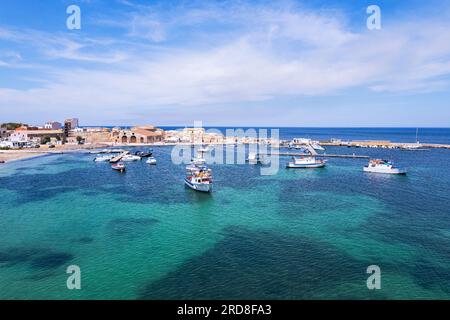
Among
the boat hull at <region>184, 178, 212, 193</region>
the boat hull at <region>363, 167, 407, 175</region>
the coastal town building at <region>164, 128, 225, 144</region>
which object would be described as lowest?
the boat hull at <region>184, 178, 212, 193</region>

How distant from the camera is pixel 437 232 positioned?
29.5 meters

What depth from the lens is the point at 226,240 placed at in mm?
27438

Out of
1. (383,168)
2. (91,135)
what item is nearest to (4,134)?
(91,135)

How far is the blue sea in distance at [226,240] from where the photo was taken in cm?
1988

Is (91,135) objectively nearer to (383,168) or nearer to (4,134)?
(4,134)

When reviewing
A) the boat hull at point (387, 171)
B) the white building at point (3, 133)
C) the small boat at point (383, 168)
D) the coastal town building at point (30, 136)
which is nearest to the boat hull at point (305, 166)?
the small boat at point (383, 168)

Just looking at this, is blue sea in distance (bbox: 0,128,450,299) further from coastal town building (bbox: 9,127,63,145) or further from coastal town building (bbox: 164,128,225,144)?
coastal town building (bbox: 164,128,225,144)

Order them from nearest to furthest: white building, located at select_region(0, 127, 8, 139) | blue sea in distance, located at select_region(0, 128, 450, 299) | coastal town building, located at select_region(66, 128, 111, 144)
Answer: blue sea in distance, located at select_region(0, 128, 450, 299), white building, located at select_region(0, 127, 8, 139), coastal town building, located at select_region(66, 128, 111, 144)

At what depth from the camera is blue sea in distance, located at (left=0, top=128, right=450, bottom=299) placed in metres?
19.9

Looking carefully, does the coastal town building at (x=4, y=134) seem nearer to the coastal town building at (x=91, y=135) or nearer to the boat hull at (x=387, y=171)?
the coastal town building at (x=91, y=135)

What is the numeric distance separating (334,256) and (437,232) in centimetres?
1304

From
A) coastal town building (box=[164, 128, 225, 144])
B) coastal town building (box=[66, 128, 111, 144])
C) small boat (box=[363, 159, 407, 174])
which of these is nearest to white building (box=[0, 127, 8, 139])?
coastal town building (box=[66, 128, 111, 144])
